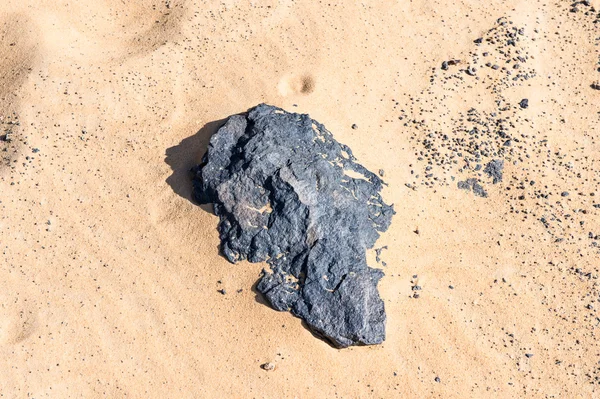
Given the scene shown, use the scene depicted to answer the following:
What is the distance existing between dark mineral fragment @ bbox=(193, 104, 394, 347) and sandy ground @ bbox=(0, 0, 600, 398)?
12.0 inches

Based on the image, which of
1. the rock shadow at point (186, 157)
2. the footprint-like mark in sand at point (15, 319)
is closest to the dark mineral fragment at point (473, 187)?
the rock shadow at point (186, 157)

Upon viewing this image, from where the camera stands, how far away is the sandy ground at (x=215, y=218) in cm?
682

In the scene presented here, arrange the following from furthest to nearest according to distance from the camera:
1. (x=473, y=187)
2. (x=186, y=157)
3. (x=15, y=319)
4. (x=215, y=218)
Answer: (x=473, y=187) < (x=186, y=157) < (x=215, y=218) < (x=15, y=319)

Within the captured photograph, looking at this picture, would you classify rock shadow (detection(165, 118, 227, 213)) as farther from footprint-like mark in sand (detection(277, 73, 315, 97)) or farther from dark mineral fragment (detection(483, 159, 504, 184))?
dark mineral fragment (detection(483, 159, 504, 184))

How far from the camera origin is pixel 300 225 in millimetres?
6664

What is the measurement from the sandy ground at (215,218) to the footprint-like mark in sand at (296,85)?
0.02 meters

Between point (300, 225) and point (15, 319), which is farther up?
point (300, 225)

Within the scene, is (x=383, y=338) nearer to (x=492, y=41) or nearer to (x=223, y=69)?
(x=223, y=69)

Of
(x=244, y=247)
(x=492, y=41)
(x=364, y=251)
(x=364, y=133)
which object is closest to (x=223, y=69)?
(x=364, y=133)

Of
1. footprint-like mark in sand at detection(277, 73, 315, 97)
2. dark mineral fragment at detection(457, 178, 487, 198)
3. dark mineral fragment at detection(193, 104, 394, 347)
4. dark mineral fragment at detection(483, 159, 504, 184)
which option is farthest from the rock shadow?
dark mineral fragment at detection(483, 159, 504, 184)

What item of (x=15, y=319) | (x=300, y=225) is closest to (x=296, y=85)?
(x=300, y=225)

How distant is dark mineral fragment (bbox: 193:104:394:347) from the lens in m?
6.61

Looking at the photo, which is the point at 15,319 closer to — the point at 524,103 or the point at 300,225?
the point at 300,225

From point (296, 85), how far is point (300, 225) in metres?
2.59
